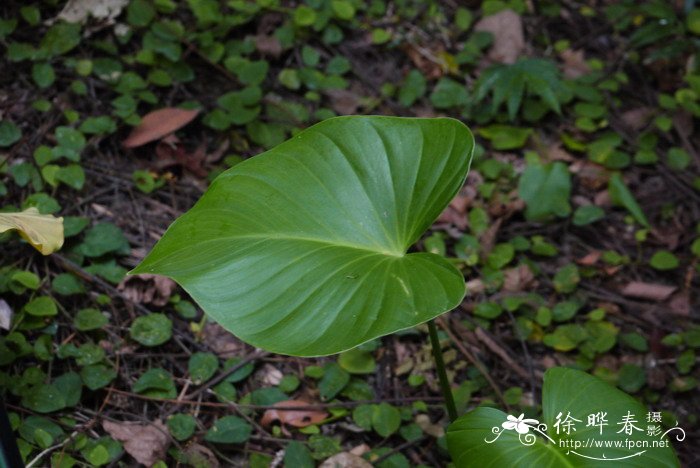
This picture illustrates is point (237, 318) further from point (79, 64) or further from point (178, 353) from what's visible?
point (79, 64)

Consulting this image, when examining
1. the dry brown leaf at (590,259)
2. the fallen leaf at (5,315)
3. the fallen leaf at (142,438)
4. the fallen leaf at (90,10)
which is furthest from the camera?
the fallen leaf at (90,10)

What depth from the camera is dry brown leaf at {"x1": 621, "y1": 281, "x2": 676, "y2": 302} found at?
226cm

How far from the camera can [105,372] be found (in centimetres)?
170

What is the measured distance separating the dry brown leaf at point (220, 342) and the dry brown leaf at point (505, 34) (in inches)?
65.6

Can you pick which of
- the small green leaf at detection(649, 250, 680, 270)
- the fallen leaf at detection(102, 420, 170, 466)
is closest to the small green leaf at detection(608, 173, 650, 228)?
the small green leaf at detection(649, 250, 680, 270)

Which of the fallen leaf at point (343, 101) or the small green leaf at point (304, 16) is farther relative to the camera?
the small green leaf at point (304, 16)

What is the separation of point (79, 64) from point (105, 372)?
1160 millimetres

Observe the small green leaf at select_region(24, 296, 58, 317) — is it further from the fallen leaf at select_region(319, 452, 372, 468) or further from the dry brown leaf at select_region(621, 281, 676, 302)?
the dry brown leaf at select_region(621, 281, 676, 302)

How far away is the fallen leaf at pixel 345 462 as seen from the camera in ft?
5.34

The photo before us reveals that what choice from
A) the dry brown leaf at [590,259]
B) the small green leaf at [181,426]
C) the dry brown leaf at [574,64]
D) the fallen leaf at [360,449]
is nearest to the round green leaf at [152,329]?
the small green leaf at [181,426]

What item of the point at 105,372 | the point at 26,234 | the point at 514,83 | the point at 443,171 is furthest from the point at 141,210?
the point at 514,83

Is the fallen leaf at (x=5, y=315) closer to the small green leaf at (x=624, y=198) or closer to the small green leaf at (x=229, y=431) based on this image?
the small green leaf at (x=229, y=431)

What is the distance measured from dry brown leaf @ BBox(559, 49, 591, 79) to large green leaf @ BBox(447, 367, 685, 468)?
74.1 inches

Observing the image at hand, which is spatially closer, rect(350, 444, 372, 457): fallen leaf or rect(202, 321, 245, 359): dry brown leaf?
rect(350, 444, 372, 457): fallen leaf
